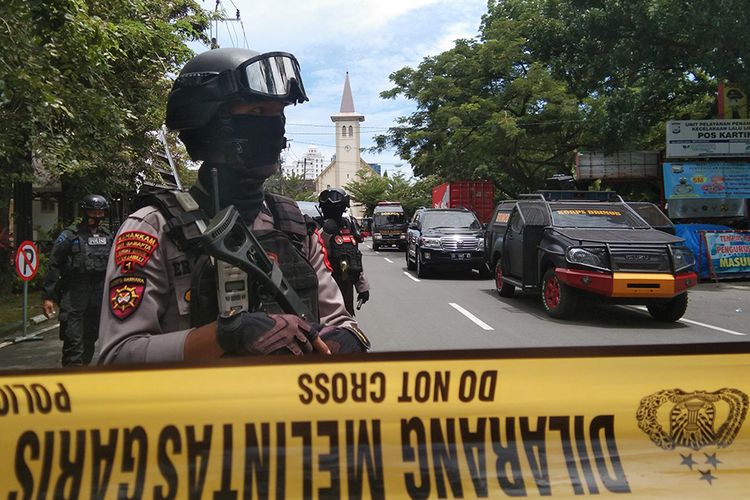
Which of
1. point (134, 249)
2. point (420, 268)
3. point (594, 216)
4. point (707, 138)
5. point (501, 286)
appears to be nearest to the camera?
point (134, 249)

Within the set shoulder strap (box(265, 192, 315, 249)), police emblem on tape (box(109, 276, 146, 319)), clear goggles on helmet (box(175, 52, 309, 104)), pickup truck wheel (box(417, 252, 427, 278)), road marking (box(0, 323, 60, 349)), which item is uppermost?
clear goggles on helmet (box(175, 52, 309, 104))

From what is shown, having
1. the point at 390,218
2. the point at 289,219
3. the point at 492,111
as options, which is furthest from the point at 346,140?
the point at 289,219

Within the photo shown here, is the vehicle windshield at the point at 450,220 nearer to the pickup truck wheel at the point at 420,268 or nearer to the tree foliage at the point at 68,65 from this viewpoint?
the pickup truck wheel at the point at 420,268

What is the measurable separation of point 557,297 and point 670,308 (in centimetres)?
163

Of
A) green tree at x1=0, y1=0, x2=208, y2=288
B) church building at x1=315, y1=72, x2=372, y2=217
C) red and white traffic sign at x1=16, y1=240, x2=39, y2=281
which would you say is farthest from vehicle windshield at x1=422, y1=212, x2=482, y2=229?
church building at x1=315, y1=72, x2=372, y2=217

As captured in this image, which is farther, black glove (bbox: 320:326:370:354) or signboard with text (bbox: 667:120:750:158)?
signboard with text (bbox: 667:120:750:158)

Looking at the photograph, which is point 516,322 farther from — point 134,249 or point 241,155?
point 134,249

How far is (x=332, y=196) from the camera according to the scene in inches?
261

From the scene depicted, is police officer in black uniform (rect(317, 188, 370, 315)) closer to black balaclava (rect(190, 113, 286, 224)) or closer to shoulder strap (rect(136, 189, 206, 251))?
black balaclava (rect(190, 113, 286, 224))

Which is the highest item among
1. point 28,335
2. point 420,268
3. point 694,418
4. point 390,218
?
point 390,218

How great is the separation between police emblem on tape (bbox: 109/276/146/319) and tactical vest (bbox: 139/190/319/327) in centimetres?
13

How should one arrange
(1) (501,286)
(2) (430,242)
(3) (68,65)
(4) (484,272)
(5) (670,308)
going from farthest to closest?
1. (4) (484,272)
2. (2) (430,242)
3. (1) (501,286)
4. (5) (670,308)
5. (3) (68,65)

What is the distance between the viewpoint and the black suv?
15.2 m

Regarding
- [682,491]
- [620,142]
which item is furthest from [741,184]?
[682,491]
